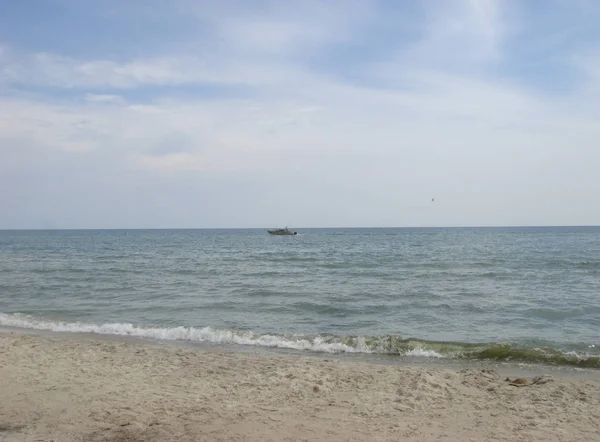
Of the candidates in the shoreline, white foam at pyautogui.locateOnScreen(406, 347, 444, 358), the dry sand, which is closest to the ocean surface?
white foam at pyautogui.locateOnScreen(406, 347, 444, 358)

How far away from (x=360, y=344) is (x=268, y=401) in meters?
4.81

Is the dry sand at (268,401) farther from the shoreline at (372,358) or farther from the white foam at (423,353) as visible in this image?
the white foam at (423,353)

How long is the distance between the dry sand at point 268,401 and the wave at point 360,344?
180 centimetres

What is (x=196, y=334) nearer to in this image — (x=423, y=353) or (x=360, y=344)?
(x=360, y=344)

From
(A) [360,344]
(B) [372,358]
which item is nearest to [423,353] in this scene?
(B) [372,358]

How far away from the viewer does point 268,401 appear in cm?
654

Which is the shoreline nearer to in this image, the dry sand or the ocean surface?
the ocean surface

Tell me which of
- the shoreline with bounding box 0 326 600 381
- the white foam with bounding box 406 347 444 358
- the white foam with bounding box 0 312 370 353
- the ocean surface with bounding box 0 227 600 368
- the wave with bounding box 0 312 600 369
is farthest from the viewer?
the ocean surface with bounding box 0 227 600 368

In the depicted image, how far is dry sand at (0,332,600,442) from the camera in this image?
213 inches

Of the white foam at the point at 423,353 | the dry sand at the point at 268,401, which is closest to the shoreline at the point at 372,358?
the white foam at the point at 423,353

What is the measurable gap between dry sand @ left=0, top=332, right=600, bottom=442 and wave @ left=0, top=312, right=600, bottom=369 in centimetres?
180

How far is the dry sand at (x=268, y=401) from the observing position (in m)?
5.40

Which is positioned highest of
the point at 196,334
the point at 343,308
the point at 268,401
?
the point at 268,401

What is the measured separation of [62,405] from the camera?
6152mm
